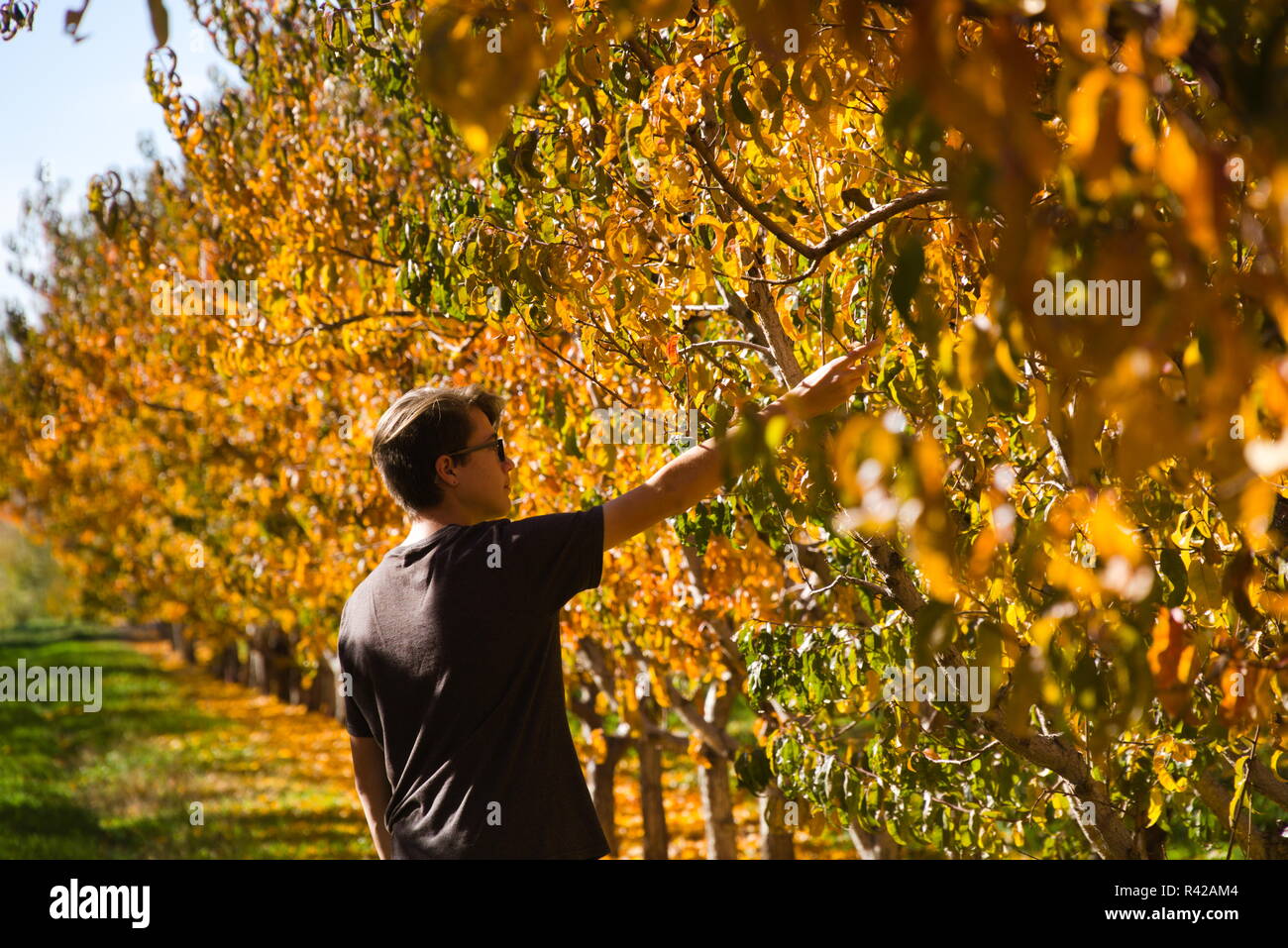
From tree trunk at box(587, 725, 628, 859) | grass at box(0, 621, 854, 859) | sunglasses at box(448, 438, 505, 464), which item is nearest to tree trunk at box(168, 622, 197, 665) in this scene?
grass at box(0, 621, 854, 859)

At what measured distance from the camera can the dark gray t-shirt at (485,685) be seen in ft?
8.33

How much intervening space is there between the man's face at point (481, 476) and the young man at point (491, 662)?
9cm

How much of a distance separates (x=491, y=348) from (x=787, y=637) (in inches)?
109

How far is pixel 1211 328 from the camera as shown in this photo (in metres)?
1.25

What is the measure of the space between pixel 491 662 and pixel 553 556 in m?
0.28

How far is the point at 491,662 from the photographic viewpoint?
2.56 meters

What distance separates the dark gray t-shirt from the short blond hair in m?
0.18

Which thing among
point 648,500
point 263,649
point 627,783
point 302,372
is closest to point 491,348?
point 302,372

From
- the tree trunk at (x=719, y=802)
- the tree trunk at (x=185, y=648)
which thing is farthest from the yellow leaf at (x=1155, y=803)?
the tree trunk at (x=185, y=648)

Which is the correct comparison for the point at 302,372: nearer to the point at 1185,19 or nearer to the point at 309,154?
the point at 309,154

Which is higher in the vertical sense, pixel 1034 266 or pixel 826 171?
pixel 826 171

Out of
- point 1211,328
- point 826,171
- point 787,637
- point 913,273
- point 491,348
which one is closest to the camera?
point 1211,328
